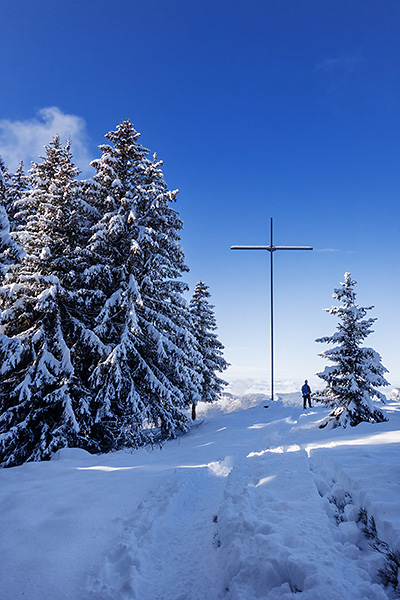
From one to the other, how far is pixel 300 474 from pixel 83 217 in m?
13.8

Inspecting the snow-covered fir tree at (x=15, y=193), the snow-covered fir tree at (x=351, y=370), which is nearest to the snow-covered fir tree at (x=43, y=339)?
the snow-covered fir tree at (x=15, y=193)

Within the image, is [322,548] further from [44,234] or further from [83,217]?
[83,217]

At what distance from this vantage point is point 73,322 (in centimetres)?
1274

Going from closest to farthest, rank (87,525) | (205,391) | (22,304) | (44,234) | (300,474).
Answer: (87,525), (300,474), (22,304), (44,234), (205,391)

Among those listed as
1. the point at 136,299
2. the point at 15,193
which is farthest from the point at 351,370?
the point at 15,193

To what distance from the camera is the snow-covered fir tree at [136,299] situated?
40.8 ft

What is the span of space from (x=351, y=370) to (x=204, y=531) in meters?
11.4

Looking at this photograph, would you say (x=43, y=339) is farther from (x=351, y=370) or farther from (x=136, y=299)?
(x=351, y=370)

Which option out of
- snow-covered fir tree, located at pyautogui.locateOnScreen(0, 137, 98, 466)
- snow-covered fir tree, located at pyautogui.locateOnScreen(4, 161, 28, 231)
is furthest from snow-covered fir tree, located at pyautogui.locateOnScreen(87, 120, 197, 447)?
snow-covered fir tree, located at pyautogui.locateOnScreen(4, 161, 28, 231)

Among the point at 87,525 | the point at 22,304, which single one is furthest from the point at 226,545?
the point at 22,304

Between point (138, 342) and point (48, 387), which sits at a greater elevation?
point (138, 342)

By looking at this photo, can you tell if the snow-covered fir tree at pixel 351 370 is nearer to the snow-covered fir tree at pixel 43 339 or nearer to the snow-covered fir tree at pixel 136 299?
the snow-covered fir tree at pixel 136 299

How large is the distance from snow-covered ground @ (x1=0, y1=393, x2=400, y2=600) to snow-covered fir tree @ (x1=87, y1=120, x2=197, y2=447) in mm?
5910

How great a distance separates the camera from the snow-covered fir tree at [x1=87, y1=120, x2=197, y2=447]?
12.4 m
